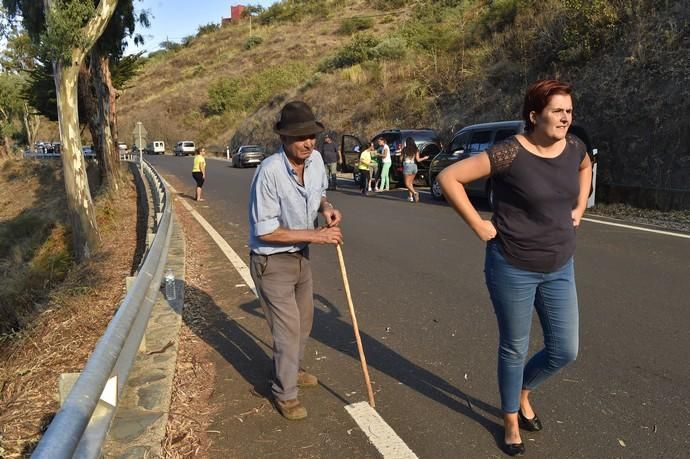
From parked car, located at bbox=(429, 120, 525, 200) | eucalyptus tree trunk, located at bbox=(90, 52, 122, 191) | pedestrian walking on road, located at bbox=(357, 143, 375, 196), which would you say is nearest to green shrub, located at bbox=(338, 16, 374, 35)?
eucalyptus tree trunk, located at bbox=(90, 52, 122, 191)

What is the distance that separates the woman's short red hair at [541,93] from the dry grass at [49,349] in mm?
3098

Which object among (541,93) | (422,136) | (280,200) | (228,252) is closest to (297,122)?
(280,200)

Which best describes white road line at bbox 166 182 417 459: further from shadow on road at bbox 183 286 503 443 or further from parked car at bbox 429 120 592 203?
parked car at bbox 429 120 592 203

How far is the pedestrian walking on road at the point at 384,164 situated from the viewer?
53.6ft

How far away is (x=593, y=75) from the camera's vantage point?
51.2ft

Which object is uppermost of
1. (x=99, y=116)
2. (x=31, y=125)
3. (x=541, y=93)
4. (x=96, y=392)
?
(x=31, y=125)

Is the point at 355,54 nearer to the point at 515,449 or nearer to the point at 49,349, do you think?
the point at 49,349

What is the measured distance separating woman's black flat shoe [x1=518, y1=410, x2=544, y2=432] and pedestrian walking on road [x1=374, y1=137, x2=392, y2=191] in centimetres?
1336

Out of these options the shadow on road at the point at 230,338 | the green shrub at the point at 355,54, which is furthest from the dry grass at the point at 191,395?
the green shrub at the point at 355,54

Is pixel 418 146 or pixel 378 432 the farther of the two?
pixel 418 146

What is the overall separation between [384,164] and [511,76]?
7.36m

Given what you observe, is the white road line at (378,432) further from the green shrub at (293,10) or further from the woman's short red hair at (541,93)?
the green shrub at (293,10)

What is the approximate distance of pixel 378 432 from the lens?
330cm

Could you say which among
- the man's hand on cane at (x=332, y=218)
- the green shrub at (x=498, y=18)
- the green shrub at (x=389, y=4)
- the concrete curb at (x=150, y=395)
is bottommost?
the concrete curb at (x=150, y=395)
